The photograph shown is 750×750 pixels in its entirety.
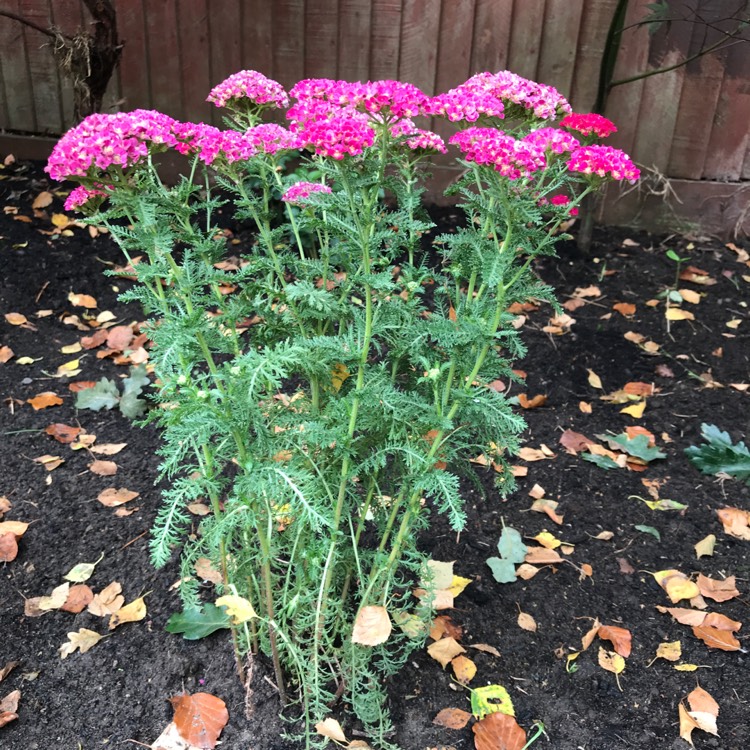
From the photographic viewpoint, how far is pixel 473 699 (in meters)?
1.96

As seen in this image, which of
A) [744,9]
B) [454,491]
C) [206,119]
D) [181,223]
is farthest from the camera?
[206,119]

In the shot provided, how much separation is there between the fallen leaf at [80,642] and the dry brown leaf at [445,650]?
933 millimetres

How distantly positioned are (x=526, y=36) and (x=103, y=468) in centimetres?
323

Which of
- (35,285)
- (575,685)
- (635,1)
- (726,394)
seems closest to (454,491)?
(575,685)

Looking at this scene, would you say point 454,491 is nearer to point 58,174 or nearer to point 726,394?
point 58,174

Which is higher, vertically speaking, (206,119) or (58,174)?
(58,174)

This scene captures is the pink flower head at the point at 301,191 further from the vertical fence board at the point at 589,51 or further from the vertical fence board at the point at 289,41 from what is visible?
the vertical fence board at the point at 589,51

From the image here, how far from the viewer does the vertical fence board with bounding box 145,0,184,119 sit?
4219 millimetres

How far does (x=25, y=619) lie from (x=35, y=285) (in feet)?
6.72

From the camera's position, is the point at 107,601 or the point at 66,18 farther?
the point at 66,18

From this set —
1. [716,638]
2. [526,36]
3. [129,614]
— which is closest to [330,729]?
[129,614]

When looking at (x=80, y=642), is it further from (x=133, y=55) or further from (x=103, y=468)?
(x=133, y=55)

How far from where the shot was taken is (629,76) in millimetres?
4160

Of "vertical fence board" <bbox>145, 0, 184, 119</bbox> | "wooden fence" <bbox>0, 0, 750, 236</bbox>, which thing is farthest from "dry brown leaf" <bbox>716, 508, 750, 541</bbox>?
"vertical fence board" <bbox>145, 0, 184, 119</bbox>
